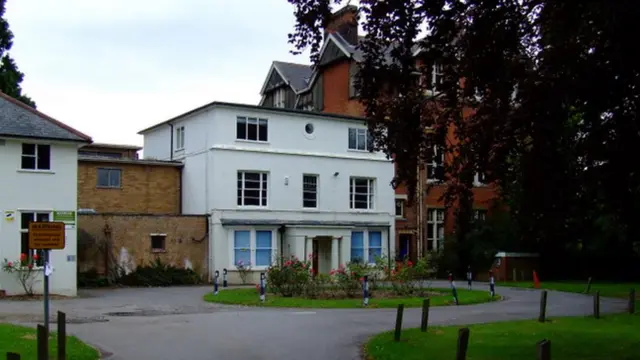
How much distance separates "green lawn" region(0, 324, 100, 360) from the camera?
13578 millimetres

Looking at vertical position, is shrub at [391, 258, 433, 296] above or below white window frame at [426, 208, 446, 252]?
below

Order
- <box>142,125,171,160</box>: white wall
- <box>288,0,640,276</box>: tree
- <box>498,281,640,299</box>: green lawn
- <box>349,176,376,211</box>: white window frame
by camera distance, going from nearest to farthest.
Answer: <box>288,0,640,276</box>: tree, <box>498,281,640,299</box>: green lawn, <box>349,176,376,211</box>: white window frame, <box>142,125,171,160</box>: white wall

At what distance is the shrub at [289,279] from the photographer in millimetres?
29062

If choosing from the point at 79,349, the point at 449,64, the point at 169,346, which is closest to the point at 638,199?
the point at 449,64

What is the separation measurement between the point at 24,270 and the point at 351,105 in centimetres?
2611

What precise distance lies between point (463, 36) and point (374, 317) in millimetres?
11435

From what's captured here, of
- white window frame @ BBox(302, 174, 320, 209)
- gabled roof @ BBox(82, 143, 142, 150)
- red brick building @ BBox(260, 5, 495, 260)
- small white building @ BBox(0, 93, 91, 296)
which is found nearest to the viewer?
small white building @ BBox(0, 93, 91, 296)

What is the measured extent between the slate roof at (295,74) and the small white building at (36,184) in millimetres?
27487

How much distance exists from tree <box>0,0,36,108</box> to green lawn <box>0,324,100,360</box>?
2897 cm

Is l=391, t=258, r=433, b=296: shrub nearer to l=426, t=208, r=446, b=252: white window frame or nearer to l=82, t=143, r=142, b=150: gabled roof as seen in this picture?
l=426, t=208, r=446, b=252: white window frame

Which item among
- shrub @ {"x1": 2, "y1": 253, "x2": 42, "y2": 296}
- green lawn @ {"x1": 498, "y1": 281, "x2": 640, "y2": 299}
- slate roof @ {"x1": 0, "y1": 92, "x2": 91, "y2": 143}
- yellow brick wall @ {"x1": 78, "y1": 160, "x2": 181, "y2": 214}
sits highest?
slate roof @ {"x1": 0, "y1": 92, "x2": 91, "y2": 143}

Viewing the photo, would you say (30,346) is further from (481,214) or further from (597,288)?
(481,214)

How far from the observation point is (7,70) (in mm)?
43594

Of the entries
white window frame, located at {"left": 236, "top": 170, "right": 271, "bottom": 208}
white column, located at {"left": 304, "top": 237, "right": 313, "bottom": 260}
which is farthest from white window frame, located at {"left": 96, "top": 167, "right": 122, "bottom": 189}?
white column, located at {"left": 304, "top": 237, "right": 313, "bottom": 260}
